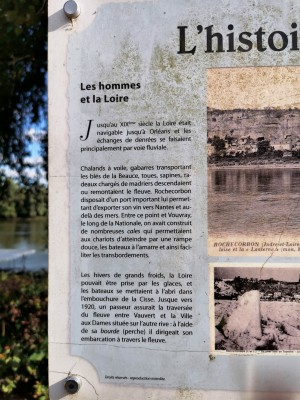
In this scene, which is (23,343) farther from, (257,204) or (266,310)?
(257,204)

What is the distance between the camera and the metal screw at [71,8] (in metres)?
2.32

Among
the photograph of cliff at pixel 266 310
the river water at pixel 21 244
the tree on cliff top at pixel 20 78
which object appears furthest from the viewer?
the river water at pixel 21 244

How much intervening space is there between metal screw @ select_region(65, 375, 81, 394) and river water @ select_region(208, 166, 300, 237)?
920 mm

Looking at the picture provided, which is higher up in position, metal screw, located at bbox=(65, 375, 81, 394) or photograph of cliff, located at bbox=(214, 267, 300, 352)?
photograph of cliff, located at bbox=(214, 267, 300, 352)

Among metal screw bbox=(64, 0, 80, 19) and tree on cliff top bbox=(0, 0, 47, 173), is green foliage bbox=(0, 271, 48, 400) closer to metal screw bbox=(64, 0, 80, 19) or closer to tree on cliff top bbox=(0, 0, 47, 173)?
tree on cliff top bbox=(0, 0, 47, 173)

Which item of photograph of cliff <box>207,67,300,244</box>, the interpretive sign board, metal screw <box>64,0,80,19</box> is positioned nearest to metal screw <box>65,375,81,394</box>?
the interpretive sign board

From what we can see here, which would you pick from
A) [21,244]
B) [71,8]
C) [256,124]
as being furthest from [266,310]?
[21,244]

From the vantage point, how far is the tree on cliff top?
546 cm

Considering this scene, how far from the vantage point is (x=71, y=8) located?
232cm

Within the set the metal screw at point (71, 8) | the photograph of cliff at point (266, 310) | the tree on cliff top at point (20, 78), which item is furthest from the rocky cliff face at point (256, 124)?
the tree on cliff top at point (20, 78)

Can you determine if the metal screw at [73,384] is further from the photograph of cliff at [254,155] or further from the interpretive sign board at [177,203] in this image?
the photograph of cliff at [254,155]

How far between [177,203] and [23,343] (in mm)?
2872

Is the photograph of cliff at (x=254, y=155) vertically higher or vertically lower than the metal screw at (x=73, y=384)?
higher

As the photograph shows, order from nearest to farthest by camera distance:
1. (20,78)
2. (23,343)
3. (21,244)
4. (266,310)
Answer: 1. (266,310)
2. (23,343)
3. (20,78)
4. (21,244)
